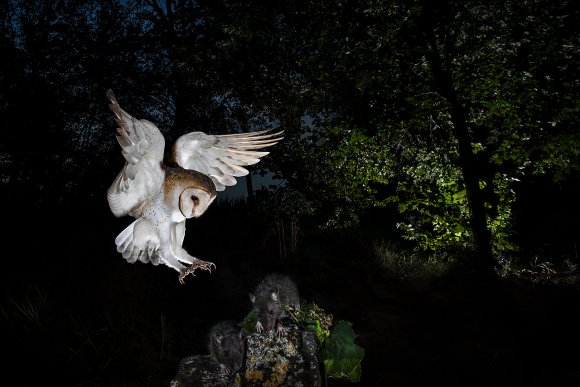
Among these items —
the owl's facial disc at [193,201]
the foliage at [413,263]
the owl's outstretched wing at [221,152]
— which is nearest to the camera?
the owl's facial disc at [193,201]

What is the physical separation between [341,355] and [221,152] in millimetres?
1827

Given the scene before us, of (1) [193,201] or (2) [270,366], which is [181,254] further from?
(2) [270,366]

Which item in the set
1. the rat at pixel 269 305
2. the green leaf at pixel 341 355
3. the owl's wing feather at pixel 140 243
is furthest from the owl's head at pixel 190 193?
the green leaf at pixel 341 355

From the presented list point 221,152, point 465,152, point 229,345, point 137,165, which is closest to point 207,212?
point 229,345

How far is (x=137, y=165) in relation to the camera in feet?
5.69

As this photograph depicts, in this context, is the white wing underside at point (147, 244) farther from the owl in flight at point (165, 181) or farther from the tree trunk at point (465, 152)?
the tree trunk at point (465, 152)

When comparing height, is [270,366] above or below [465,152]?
below

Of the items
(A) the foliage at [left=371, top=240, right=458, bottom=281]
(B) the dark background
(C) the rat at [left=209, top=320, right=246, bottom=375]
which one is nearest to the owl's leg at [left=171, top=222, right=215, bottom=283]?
(C) the rat at [left=209, top=320, right=246, bottom=375]

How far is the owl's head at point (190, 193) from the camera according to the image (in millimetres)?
1605

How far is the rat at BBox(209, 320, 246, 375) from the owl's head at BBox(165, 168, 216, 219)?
55.3 inches

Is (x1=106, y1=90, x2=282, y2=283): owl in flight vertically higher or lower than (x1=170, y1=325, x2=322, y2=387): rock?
higher

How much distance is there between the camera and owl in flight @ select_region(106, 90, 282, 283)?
1635mm

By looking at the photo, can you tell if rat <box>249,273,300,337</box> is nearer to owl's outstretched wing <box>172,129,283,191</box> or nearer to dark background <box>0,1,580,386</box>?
owl's outstretched wing <box>172,129,283,191</box>

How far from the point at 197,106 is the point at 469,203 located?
5844 mm
